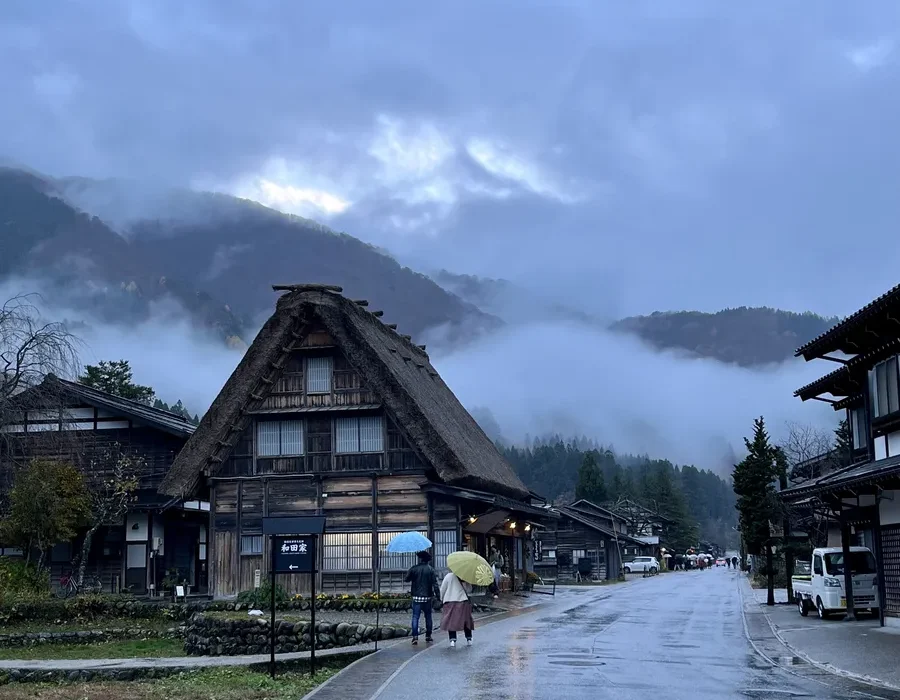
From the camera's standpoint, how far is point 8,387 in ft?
98.6

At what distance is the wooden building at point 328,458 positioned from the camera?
32.5 metres

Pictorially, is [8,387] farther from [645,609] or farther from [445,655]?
[645,609]

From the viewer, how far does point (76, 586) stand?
116 feet

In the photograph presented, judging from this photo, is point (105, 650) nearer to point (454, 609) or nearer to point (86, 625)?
point (86, 625)

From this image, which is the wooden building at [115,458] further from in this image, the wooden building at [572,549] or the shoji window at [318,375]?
the wooden building at [572,549]

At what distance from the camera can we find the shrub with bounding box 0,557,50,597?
30.4 m

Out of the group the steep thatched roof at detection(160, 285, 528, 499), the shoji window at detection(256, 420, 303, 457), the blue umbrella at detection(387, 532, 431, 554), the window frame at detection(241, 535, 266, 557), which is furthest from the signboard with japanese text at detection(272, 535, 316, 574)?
the shoji window at detection(256, 420, 303, 457)

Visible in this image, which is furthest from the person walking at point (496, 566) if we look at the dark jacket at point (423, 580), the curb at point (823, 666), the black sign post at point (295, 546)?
the black sign post at point (295, 546)

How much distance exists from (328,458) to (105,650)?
10.4m

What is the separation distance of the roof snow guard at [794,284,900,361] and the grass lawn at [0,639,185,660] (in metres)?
17.7

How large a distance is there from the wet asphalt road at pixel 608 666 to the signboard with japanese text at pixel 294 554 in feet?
7.98

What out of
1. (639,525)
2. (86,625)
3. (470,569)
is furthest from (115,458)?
(639,525)

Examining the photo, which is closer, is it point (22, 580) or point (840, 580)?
point (840, 580)

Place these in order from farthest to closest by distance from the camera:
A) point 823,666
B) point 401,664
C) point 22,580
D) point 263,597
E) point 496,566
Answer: point 496,566 → point 22,580 → point 263,597 → point 401,664 → point 823,666
